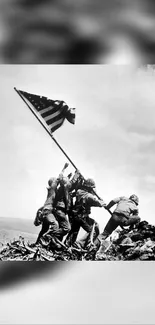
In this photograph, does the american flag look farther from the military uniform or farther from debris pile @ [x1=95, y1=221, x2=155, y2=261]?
debris pile @ [x1=95, y1=221, x2=155, y2=261]

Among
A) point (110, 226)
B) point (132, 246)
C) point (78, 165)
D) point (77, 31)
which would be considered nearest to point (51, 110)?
point (78, 165)

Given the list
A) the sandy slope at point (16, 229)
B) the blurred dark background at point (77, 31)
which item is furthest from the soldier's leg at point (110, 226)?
the blurred dark background at point (77, 31)

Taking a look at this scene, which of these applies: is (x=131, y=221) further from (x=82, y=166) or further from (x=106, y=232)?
(x=82, y=166)

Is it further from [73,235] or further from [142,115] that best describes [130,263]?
[142,115]

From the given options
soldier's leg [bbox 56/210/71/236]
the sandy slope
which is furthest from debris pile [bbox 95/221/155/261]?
the sandy slope

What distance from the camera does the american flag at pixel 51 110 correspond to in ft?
11.9

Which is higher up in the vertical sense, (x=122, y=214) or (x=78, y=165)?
(x=78, y=165)

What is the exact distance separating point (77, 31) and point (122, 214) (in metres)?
1.44

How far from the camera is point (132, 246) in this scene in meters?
3.60

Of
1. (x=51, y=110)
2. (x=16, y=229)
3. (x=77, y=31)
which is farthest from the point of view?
(x=51, y=110)

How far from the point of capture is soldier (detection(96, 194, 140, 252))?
355 cm

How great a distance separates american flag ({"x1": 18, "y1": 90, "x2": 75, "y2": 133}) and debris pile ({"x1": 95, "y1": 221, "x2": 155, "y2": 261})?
3.26 feet

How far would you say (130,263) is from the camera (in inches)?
137

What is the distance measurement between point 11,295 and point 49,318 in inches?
21.0
